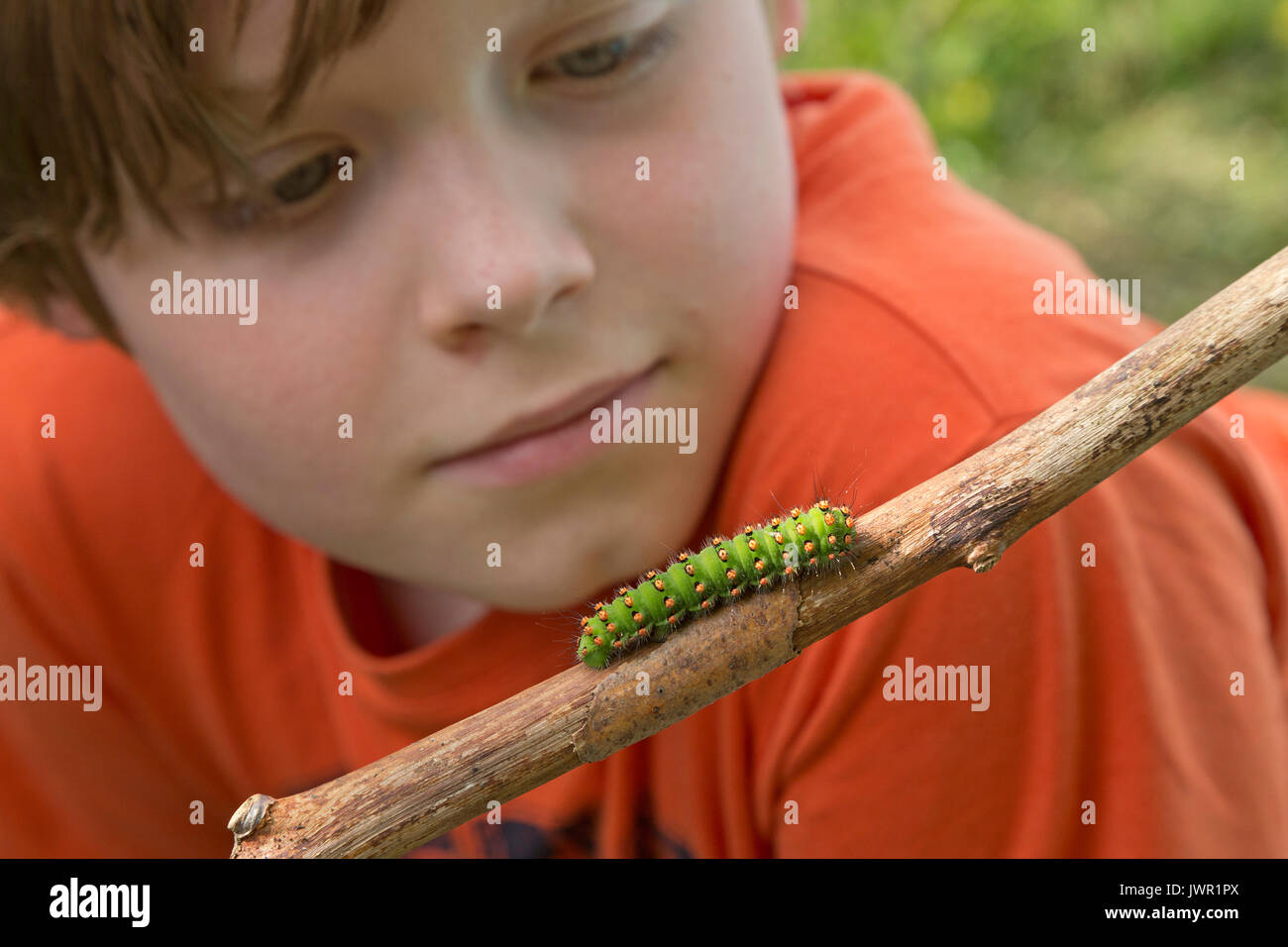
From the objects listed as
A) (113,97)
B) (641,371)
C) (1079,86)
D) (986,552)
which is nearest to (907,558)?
(986,552)

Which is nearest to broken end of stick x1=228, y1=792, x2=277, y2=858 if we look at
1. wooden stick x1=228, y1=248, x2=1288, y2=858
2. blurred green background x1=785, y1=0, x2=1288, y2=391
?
wooden stick x1=228, y1=248, x2=1288, y2=858

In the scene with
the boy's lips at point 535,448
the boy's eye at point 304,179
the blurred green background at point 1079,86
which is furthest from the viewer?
the blurred green background at point 1079,86

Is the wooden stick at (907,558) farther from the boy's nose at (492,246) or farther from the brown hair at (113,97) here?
the brown hair at (113,97)

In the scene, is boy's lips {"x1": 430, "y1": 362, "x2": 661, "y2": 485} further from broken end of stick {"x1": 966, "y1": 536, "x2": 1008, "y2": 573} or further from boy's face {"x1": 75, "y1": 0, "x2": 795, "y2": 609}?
broken end of stick {"x1": 966, "y1": 536, "x2": 1008, "y2": 573}

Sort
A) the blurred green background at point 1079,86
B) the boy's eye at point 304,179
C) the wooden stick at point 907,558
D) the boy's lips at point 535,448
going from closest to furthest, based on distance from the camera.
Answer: the wooden stick at point 907,558 < the boy's eye at point 304,179 < the boy's lips at point 535,448 < the blurred green background at point 1079,86

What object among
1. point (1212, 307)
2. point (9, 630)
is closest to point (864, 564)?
point (1212, 307)

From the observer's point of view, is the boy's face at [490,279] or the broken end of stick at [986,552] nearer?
the broken end of stick at [986,552]

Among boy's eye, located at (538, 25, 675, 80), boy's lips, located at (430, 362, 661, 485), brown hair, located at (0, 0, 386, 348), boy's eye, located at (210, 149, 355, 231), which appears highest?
boy's eye, located at (538, 25, 675, 80)

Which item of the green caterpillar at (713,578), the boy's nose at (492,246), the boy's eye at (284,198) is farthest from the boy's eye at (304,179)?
the green caterpillar at (713,578)
